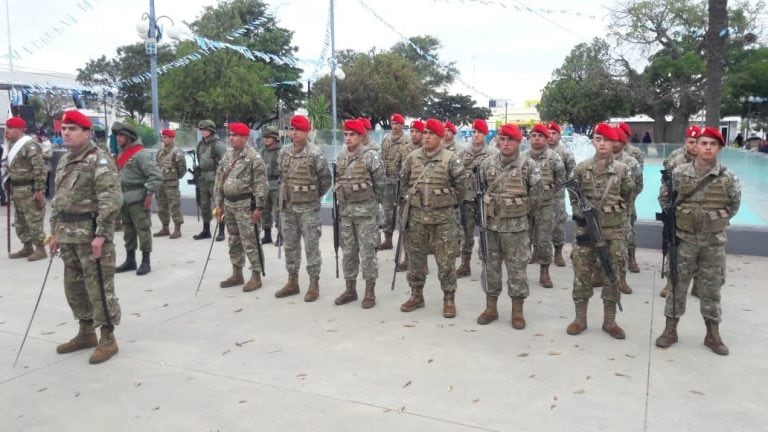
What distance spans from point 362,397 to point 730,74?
34.5 m

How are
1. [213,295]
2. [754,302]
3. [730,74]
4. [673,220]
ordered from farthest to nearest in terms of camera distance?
1. [730,74]
2. [213,295]
3. [754,302]
4. [673,220]

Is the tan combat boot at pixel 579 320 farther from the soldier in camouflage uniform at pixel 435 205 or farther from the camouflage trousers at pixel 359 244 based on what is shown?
the camouflage trousers at pixel 359 244

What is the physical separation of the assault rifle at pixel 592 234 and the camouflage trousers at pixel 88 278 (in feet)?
12.1

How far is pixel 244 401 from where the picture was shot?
12.8 ft

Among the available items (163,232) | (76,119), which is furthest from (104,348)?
(163,232)

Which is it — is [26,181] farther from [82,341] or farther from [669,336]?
[669,336]

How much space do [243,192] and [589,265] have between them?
357 cm

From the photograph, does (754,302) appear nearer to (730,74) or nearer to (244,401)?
(244,401)

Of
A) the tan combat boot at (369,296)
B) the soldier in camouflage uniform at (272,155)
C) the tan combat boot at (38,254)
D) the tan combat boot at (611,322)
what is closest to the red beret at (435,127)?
the tan combat boot at (369,296)

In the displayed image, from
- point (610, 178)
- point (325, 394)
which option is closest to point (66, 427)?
point (325, 394)

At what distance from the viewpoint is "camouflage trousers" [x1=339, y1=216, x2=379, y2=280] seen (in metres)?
5.93

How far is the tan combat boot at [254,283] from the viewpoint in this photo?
6.60 m

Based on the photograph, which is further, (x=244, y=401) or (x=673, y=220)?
(x=673, y=220)

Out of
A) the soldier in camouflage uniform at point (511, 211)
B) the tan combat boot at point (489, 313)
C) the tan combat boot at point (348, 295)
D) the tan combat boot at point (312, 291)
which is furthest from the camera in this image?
the tan combat boot at point (312, 291)
